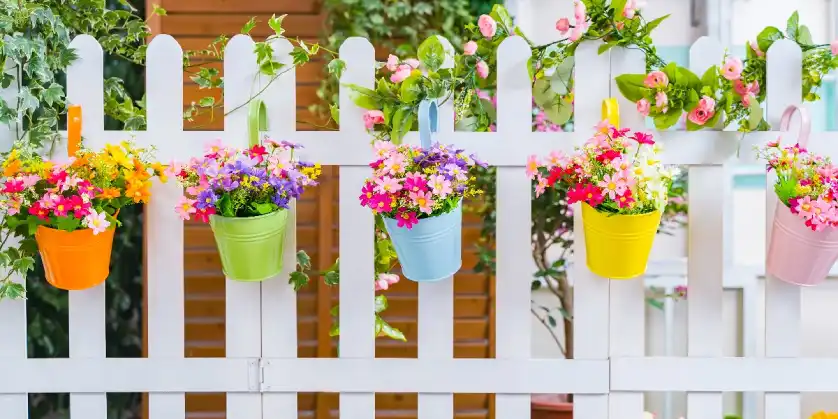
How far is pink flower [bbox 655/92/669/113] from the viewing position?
1.47 metres

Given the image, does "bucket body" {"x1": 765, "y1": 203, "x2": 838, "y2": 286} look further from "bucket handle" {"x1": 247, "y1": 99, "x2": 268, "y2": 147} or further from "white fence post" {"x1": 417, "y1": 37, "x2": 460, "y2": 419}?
"bucket handle" {"x1": 247, "y1": 99, "x2": 268, "y2": 147}

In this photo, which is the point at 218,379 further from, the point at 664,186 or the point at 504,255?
the point at 664,186

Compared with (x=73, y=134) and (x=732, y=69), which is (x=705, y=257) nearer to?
(x=732, y=69)

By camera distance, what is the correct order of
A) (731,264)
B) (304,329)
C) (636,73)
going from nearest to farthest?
(636,73) < (304,329) < (731,264)

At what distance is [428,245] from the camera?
138 cm

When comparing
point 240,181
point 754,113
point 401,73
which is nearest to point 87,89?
point 240,181

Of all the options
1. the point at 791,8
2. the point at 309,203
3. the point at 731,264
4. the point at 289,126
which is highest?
the point at 791,8

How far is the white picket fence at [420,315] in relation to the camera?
1.55m

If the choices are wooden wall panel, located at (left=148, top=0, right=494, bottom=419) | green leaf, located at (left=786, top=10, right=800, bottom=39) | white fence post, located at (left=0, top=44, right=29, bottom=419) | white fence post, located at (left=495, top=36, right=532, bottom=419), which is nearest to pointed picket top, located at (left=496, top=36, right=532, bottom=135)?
white fence post, located at (left=495, top=36, right=532, bottom=419)

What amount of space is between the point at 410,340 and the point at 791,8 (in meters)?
1.87

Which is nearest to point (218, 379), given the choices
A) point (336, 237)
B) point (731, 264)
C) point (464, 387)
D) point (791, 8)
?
point (464, 387)

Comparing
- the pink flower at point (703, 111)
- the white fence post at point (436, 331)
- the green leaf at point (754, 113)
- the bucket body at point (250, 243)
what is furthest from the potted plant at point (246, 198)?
the green leaf at point (754, 113)

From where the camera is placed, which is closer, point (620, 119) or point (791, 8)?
point (620, 119)

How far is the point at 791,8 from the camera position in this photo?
2773 millimetres
